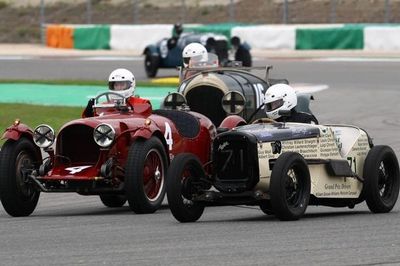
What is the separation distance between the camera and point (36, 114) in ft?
73.6

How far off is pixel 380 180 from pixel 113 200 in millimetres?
2774

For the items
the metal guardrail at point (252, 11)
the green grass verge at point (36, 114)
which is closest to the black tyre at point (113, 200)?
the green grass verge at point (36, 114)

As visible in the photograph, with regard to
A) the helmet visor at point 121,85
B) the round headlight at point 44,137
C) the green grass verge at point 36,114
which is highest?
the helmet visor at point 121,85

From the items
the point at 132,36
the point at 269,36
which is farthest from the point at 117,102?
the point at 132,36

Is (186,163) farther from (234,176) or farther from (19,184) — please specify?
(19,184)

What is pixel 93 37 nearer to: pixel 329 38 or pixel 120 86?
pixel 329 38

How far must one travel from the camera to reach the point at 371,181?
37.9 feet

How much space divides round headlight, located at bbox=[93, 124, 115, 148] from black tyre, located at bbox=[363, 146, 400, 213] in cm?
232

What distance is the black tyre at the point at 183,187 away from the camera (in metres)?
10.7

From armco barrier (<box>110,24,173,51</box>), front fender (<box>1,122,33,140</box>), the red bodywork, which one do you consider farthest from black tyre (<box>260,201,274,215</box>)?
armco barrier (<box>110,24,173,51</box>)

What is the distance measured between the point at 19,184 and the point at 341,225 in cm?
326

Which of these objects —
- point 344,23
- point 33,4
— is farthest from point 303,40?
point 33,4

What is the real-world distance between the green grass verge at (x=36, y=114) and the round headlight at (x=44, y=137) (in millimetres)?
8149

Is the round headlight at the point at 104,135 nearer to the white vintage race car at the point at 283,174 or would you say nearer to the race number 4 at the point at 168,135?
the race number 4 at the point at 168,135
